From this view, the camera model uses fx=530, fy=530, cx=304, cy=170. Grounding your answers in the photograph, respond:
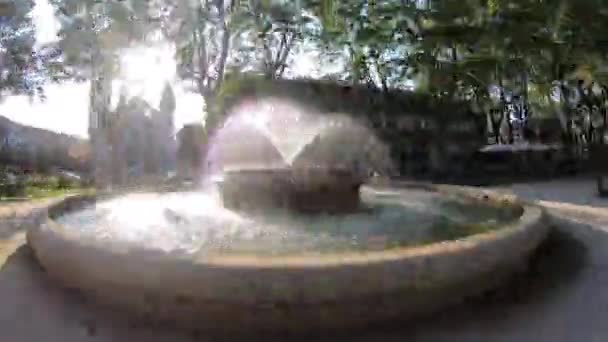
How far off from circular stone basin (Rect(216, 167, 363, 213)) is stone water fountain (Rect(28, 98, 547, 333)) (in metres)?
0.04

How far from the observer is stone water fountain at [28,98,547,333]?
2.56 meters

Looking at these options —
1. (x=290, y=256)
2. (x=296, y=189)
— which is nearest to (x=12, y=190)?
(x=296, y=189)

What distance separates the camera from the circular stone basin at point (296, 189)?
525 cm

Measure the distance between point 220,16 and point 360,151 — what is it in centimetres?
778

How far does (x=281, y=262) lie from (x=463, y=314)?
3.57 ft

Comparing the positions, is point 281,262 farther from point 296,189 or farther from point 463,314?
point 296,189

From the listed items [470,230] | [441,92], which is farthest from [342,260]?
[441,92]

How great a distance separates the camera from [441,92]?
56.4 ft

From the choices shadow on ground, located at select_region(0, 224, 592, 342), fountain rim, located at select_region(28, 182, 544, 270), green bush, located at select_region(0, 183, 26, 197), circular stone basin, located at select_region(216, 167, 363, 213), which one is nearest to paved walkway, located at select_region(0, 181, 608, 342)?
shadow on ground, located at select_region(0, 224, 592, 342)

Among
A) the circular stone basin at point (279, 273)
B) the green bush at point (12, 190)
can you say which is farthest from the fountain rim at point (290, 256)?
the green bush at point (12, 190)

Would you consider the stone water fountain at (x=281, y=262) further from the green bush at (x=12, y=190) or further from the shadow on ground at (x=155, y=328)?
the green bush at (x=12, y=190)

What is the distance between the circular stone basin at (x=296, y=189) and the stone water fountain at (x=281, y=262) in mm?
38

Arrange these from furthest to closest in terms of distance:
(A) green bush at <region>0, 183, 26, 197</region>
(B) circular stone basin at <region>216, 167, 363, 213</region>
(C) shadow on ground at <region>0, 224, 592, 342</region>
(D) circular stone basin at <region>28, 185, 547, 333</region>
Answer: (A) green bush at <region>0, 183, 26, 197</region>, (B) circular stone basin at <region>216, 167, 363, 213</region>, (C) shadow on ground at <region>0, 224, 592, 342</region>, (D) circular stone basin at <region>28, 185, 547, 333</region>

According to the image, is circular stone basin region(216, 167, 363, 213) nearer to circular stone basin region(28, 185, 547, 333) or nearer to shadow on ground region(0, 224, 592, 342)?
circular stone basin region(28, 185, 547, 333)
